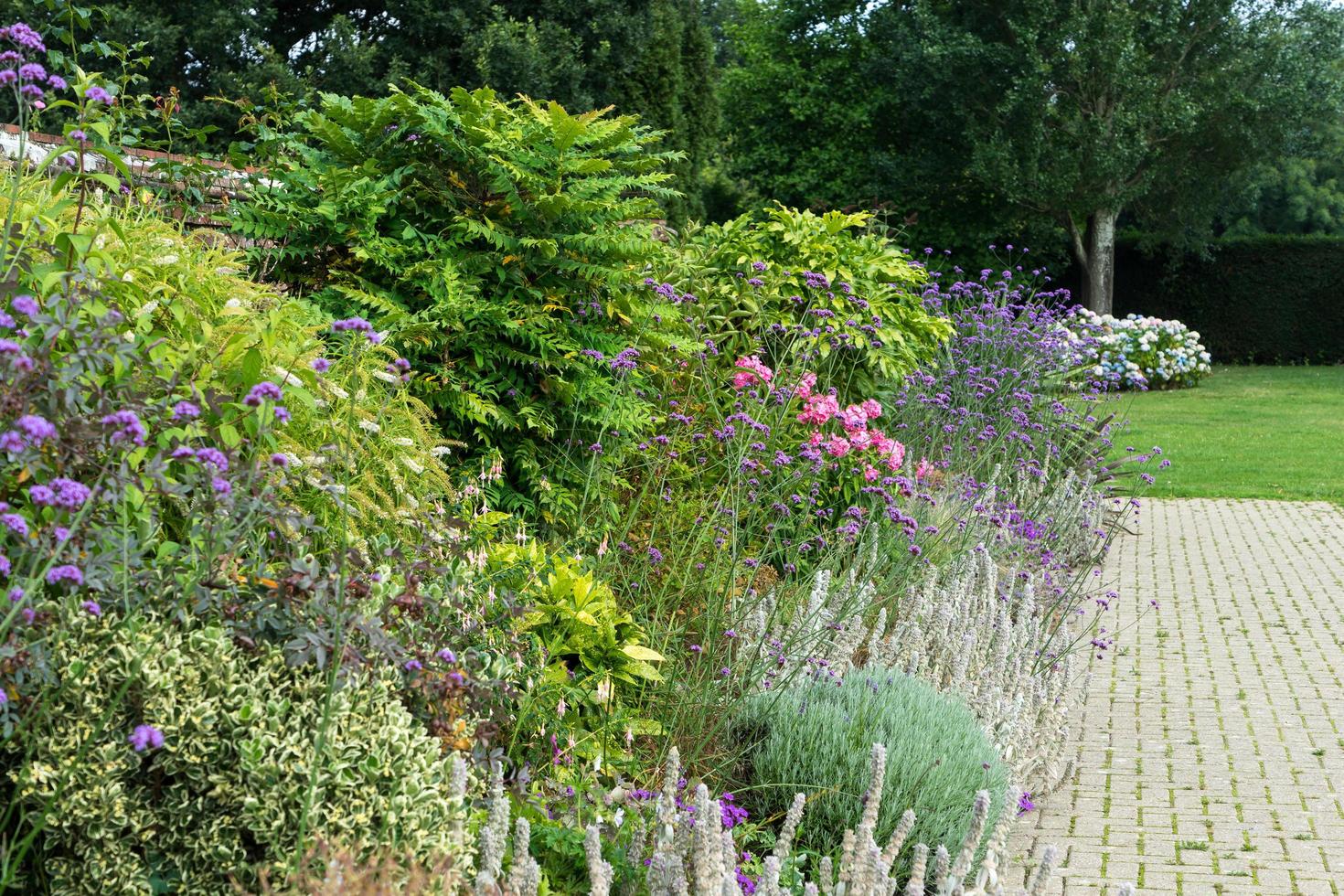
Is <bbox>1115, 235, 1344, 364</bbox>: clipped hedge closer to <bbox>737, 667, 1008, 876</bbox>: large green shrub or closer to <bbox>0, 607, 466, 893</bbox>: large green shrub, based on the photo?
<bbox>737, 667, 1008, 876</bbox>: large green shrub

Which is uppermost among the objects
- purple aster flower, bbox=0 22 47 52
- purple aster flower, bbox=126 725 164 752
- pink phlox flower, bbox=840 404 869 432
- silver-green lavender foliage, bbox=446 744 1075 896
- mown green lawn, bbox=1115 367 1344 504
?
purple aster flower, bbox=0 22 47 52

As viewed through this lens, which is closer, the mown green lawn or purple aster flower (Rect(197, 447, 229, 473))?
purple aster flower (Rect(197, 447, 229, 473))

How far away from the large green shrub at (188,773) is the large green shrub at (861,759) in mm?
1434

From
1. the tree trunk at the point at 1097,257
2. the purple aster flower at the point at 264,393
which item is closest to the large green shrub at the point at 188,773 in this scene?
the purple aster flower at the point at 264,393

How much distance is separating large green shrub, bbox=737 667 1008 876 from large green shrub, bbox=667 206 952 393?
290 centimetres

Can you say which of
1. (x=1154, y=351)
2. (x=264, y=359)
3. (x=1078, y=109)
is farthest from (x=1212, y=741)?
(x=1078, y=109)

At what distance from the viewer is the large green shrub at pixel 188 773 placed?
218 centimetres

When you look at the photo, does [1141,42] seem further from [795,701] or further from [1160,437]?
→ [795,701]

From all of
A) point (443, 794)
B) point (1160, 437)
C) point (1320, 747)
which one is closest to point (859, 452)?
point (1320, 747)

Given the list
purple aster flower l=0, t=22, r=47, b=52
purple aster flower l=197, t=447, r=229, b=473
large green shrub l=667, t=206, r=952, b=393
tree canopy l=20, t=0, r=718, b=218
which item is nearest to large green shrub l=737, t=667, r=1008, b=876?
purple aster flower l=197, t=447, r=229, b=473

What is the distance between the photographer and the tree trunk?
87.0 feet

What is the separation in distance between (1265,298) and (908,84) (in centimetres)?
990

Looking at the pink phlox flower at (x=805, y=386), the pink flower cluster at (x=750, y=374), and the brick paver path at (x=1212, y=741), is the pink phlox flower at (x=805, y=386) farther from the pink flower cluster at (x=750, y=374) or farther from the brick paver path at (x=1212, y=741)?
the brick paver path at (x=1212, y=741)

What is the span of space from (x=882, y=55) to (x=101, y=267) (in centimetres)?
2695
